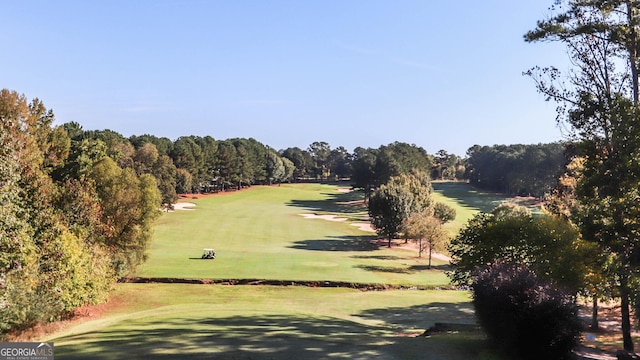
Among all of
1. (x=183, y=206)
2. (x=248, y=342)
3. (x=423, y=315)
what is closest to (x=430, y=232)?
(x=423, y=315)

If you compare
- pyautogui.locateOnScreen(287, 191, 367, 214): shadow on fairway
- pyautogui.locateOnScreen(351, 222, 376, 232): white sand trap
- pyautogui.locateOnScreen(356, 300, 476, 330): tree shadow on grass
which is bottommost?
pyautogui.locateOnScreen(351, 222, 376, 232): white sand trap

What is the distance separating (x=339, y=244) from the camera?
183ft

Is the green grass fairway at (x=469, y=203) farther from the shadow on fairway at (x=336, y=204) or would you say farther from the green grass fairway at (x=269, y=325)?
the green grass fairway at (x=269, y=325)

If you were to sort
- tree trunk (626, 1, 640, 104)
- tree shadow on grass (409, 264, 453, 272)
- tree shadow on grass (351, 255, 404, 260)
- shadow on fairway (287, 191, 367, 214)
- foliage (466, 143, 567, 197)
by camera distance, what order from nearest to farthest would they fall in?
tree trunk (626, 1, 640, 104)
tree shadow on grass (409, 264, 453, 272)
tree shadow on grass (351, 255, 404, 260)
shadow on fairway (287, 191, 367, 214)
foliage (466, 143, 567, 197)

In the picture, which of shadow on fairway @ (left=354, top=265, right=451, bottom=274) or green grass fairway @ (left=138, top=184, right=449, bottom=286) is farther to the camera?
shadow on fairway @ (left=354, top=265, right=451, bottom=274)

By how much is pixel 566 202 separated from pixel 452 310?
17.7 meters

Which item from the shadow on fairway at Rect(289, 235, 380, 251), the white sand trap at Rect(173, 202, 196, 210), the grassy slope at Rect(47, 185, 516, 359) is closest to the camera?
the grassy slope at Rect(47, 185, 516, 359)

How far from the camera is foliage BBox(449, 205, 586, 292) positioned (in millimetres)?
20641

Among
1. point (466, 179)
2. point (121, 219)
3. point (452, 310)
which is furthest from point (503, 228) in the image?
point (466, 179)

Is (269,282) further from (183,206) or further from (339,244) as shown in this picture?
(183,206)

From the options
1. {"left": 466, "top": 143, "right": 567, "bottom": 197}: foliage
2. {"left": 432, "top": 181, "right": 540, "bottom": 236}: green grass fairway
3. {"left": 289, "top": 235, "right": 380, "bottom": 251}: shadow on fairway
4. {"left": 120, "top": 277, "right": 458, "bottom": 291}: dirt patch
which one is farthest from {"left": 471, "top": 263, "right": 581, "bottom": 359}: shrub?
{"left": 466, "top": 143, "right": 567, "bottom": 197}: foliage

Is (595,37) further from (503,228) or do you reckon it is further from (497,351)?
(497,351)

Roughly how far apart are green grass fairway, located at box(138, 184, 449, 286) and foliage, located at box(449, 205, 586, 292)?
1463 centimetres

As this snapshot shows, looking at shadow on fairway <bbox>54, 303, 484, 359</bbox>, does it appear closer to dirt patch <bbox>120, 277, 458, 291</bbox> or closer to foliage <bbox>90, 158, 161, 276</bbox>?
dirt patch <bbox>120, 277, 458, 291</bbox>
